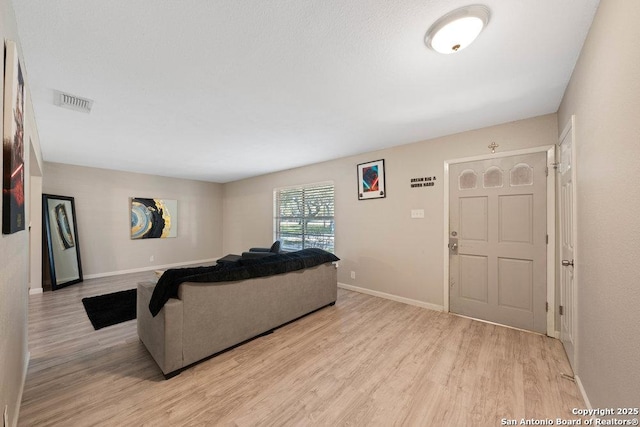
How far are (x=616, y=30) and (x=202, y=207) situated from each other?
737 cm

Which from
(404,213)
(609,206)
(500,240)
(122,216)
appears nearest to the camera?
(609,206)

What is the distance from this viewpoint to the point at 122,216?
5395 mm

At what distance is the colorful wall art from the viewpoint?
5559 millimetres

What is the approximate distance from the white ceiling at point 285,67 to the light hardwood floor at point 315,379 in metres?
Result: 2.37

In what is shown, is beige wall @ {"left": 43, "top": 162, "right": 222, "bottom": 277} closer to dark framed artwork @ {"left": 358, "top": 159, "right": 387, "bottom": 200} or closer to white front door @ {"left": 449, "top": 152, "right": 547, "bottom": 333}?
dark framed artwork @ {"left": 358, "top": 159, "right": 387, "bottom": 200}

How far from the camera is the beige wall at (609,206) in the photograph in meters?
1.03

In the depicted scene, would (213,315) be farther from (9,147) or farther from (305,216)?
(305,216)

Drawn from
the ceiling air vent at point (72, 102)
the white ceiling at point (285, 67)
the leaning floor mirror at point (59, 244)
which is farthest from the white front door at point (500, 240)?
the leaning floor mirror at point (59, 244)

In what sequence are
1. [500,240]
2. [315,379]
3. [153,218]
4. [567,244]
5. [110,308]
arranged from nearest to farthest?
[315,379]
[567,244]
[500,240]
[110,308]
[153,218]

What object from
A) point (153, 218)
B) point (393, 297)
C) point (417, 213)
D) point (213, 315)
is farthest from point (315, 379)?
point (153, 218)

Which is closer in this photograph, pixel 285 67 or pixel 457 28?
pixel 457 28

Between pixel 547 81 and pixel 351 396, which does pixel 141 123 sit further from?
pixel 547 81

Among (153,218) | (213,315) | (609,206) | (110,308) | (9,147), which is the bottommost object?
(110,308)

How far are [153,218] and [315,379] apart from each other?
18.7 ft
